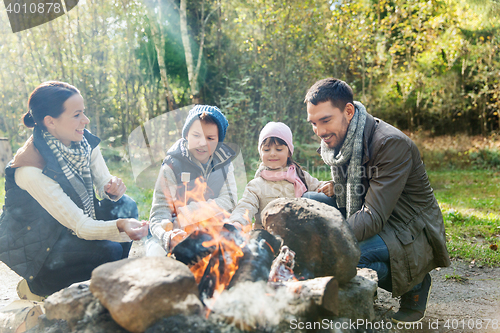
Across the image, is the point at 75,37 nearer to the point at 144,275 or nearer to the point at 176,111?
the point at 176,111

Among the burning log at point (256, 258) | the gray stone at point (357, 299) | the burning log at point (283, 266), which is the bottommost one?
the gray stone at point (357, 299)

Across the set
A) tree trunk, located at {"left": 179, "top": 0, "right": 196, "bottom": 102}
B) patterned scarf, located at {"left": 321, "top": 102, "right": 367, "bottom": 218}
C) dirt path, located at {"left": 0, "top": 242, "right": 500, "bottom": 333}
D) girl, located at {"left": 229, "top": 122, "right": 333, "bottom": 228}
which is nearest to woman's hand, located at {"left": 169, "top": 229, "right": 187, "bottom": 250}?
girl, located at {"left": 229, "top": 122, "right": 333, "bottom": 228}

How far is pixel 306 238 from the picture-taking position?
2184mm

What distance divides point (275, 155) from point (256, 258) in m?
1.53

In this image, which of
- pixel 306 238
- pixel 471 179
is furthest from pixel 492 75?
pixel 306 238

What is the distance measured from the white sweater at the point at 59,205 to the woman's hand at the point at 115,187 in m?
0.46

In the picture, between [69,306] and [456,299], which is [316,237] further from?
[456,299]

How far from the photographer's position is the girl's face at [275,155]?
3253mm

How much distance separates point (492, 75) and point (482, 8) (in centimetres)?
303

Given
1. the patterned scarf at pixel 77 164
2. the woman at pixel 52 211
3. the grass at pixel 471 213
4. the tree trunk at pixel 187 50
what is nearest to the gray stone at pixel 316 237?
the woman at pixel 52 211

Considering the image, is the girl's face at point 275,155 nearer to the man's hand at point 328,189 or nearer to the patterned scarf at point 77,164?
the man's hand at point 328,189

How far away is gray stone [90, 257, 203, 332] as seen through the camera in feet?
4.90

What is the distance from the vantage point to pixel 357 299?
1.99 meters

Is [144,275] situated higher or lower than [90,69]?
lower
